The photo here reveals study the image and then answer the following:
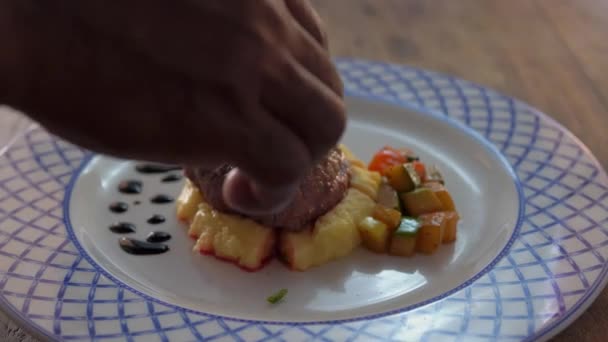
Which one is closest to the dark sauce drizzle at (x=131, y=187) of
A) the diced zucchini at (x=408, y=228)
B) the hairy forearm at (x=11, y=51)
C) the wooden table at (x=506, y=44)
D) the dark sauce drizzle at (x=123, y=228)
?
the dark sauce drizzle at (x=123, y=228)

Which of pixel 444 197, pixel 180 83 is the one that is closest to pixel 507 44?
pixel 444 197

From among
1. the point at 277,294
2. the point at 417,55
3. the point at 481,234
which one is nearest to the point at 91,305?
the point at 277,294

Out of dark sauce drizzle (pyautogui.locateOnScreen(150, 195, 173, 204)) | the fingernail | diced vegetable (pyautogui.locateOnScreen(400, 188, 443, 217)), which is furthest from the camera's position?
dark sauce drizzle (pyautogui.locateOnScreen(150, 195, 173, 204))

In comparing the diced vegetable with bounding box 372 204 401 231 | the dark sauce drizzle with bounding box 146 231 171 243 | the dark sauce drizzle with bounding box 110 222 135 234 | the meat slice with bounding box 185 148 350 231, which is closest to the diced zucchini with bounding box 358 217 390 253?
the diced vegetable with bounding box 372 204 401 231

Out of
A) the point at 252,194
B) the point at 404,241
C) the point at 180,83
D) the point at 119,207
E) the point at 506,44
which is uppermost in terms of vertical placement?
the point at 180,83

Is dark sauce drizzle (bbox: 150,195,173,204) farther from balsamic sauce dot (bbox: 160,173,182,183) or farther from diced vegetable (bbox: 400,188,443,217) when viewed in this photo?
diced vegetable (bbox: 400,188,443,217)

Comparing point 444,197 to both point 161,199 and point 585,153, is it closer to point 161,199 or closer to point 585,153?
point 585,153

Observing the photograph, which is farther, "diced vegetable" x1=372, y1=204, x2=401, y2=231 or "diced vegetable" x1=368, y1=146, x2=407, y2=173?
"diced vegetable" x1=368, y1=146, x2=407, y2=173
